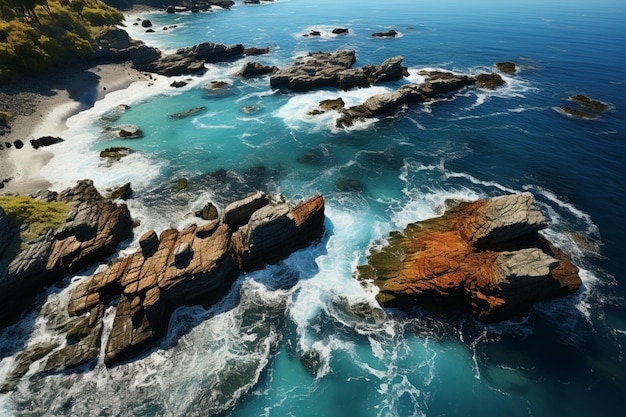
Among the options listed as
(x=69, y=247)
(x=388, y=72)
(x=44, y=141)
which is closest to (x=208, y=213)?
(x=69, y=247)

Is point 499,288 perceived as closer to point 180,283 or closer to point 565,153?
point 180,283

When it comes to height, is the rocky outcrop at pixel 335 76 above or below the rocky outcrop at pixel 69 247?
above

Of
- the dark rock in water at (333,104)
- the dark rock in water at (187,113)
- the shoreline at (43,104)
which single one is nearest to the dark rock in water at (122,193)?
the shoreline at (43,104)

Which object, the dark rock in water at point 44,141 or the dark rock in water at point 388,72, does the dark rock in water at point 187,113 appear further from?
the dark rock in water at point 388,72

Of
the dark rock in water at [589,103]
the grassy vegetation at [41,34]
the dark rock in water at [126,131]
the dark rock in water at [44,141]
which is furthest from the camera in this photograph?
the grassy vegetation at [41,34]

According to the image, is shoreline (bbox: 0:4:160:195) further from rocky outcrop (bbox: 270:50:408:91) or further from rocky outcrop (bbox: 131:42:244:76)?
rocky outcrop (bbox: 270:50:408:91)

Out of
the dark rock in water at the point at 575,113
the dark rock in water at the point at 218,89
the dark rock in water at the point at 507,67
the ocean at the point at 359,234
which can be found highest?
the dark rock in water at the point at 507,67

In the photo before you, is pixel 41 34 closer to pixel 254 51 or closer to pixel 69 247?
pixel 254 51
